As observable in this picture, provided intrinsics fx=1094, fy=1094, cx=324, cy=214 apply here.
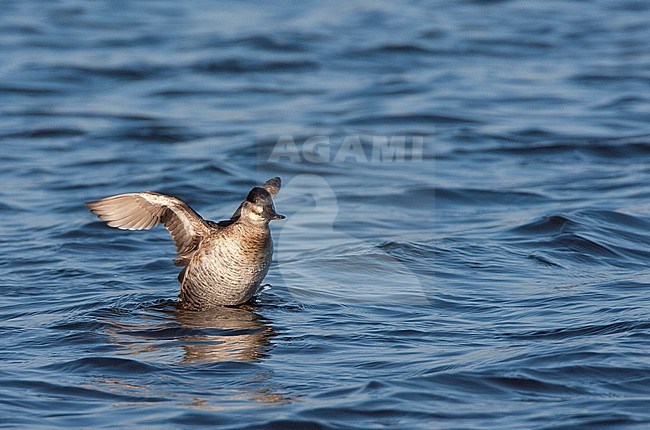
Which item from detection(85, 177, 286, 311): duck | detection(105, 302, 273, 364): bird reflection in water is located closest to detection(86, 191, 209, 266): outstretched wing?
detection(85, 177, 286, 311): duck

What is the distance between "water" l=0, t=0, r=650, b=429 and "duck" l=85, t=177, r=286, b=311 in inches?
→ 7.7

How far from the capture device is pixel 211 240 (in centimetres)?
832

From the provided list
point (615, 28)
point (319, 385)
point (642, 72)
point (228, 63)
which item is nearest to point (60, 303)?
point (319, 385)

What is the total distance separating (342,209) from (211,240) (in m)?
3.59

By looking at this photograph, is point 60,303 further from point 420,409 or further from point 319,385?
point 420,409

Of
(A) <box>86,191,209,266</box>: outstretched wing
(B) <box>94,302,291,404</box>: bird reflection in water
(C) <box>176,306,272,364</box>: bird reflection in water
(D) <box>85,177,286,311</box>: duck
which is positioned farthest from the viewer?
(A) <box>86,191,209,266</box>: outstretched wing

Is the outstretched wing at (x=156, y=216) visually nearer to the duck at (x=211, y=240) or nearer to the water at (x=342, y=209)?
the duck at (x=211, y=240)

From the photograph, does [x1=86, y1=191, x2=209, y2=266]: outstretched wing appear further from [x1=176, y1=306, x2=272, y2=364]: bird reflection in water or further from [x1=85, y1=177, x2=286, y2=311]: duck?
[x1=176, y1=306, x2=272, y2=364]: bird reflection in water

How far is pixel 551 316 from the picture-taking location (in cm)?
800

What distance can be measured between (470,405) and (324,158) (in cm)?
763

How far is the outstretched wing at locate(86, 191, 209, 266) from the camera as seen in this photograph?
8.36 m

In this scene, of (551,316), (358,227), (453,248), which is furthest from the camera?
(358,227)

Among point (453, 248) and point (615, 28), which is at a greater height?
point (615, 28)

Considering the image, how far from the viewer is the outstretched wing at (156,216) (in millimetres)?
8359
